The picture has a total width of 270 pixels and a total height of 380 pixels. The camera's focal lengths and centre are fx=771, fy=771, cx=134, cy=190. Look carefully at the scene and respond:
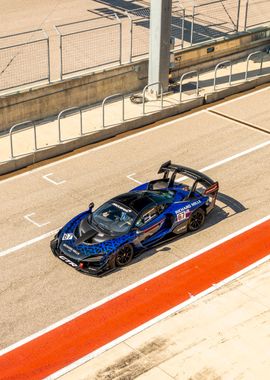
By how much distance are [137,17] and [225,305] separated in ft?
58.0

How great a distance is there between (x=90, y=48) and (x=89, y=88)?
226 cm

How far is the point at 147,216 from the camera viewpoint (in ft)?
61.3

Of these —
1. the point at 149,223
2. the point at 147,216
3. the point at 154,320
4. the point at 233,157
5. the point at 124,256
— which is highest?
the point at 147,216

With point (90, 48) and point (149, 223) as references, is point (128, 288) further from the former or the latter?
point (90, 48)

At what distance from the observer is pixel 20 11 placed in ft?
108

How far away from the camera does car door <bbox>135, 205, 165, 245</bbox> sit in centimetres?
1853

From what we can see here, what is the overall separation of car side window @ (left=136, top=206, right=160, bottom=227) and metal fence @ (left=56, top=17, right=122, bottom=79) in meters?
9.76

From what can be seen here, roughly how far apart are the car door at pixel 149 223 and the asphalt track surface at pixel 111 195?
1.79ft

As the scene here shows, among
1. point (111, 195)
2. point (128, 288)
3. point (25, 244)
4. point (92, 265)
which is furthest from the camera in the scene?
point (111, 195)

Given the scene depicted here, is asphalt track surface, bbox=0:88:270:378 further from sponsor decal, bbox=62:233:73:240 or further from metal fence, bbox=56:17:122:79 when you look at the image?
metal fence, bbox=56:17:122:79

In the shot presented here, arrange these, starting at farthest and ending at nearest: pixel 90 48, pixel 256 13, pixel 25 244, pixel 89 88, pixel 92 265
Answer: pixel 256 13 < pixel 90 48 < pixel 89 88 < pixel 25 244 < pixel 92 265

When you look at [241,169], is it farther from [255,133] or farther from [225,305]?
[225,305]

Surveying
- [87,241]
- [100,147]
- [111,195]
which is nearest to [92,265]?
[87,241]

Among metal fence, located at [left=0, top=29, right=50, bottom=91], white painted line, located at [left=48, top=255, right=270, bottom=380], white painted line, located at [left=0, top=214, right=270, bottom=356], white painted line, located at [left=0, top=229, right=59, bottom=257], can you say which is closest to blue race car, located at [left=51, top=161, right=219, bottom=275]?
white painted line, located at [left=0, top=214, right=270, bottom=356]
